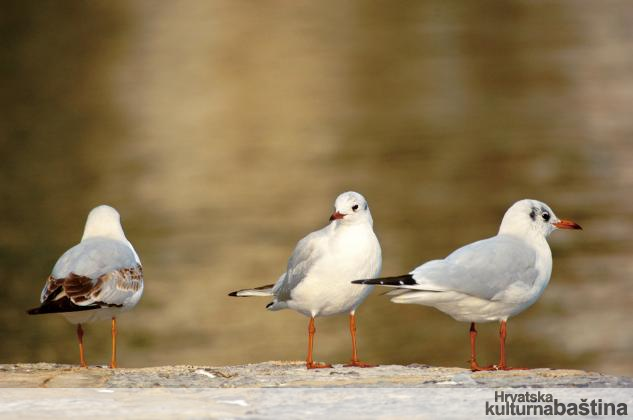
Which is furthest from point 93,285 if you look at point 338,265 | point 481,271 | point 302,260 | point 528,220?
point 528,220

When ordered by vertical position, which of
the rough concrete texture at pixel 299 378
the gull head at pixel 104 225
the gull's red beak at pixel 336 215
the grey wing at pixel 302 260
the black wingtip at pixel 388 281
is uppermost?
the gull head at pixel 104 225

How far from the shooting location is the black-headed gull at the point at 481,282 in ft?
19.7

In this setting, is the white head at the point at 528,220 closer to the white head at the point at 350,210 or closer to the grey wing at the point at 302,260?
the white head at the point at 350,210

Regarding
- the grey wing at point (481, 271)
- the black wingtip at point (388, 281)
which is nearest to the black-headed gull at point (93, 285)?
the black wingtip at point (388, 281)

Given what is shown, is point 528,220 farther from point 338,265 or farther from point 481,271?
point 338,265

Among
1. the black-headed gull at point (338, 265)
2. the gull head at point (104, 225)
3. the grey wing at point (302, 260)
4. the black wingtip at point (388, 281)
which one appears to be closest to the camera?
the black wingtip at point (388, 281)

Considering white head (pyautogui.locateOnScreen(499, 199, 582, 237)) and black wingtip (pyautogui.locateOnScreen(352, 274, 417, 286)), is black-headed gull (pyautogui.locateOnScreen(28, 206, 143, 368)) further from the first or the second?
white head (pyautogui.locateOnScreen(499, 199, 582, 237))

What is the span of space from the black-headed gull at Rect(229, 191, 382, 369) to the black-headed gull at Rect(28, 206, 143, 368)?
848 mm

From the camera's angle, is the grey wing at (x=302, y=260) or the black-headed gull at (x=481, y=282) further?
the grey wing at (x=302, y=260)

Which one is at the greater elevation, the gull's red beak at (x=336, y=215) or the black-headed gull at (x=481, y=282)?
the gull's red beak at (x=336, y=215)

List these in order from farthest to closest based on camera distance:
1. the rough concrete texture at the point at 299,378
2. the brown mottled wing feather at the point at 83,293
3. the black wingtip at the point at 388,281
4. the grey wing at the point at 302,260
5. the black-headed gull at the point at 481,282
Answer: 1. the brown mottled wing feather at the point at 83,293
2. the grey wing at the point at 302,260
3. the black-headed gull at the point at 481,282
4. the black wingtip at the point at 388,281
5. the rough concrete texture at the point at 299,378

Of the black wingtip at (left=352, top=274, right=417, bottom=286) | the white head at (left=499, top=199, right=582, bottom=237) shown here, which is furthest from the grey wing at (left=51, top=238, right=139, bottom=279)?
the white head at (left=499, top=199, right=582, bottom=237)

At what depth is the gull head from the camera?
720 centimetres

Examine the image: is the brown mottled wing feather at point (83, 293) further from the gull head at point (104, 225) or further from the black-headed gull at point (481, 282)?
the black-headed gull at point (481, 282)
